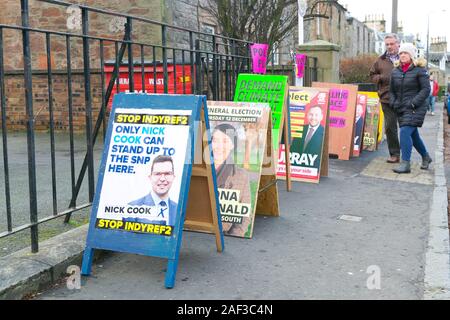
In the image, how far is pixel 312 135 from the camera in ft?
23.3

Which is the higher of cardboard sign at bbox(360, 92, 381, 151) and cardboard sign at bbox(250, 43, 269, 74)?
cardboard sign at bbox(250, 43, 269, 74)

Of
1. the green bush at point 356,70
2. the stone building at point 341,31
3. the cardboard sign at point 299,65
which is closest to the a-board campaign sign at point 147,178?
the cardboard sign at point 299,65

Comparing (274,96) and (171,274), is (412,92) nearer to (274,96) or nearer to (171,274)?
(274,96)

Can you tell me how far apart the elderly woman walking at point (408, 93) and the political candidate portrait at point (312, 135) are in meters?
1.66

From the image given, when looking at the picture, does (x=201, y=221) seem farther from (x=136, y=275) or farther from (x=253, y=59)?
(x=253, y=59)

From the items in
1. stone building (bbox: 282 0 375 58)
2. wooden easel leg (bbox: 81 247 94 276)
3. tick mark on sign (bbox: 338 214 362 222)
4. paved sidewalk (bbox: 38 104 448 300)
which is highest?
stone building (bbox: 282 0 375 58)

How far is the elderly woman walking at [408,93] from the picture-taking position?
25.7 feet

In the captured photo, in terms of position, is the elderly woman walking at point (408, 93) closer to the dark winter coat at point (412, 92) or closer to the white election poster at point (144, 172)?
the dark winter coat at point (412, 92)

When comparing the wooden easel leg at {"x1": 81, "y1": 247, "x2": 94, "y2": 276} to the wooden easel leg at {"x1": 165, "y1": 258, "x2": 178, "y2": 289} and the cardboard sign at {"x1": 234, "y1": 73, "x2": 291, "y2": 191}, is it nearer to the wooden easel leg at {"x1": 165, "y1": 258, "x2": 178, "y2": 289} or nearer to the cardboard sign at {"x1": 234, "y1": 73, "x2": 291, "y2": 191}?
the wooden easel leg at {"x1": 165, "y1": 258, "x2": 178, "y2": 289}

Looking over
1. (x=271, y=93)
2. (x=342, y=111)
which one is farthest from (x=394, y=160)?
(x=271, y=93)

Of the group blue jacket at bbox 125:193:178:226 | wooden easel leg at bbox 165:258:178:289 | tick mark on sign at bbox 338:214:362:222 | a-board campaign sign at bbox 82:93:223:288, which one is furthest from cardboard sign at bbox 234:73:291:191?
wooden easel leg at bbox 165:258:178:289

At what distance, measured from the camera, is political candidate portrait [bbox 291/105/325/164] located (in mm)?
7086

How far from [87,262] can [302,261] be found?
164cm

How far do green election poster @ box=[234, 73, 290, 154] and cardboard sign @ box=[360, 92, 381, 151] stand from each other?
182 inches
